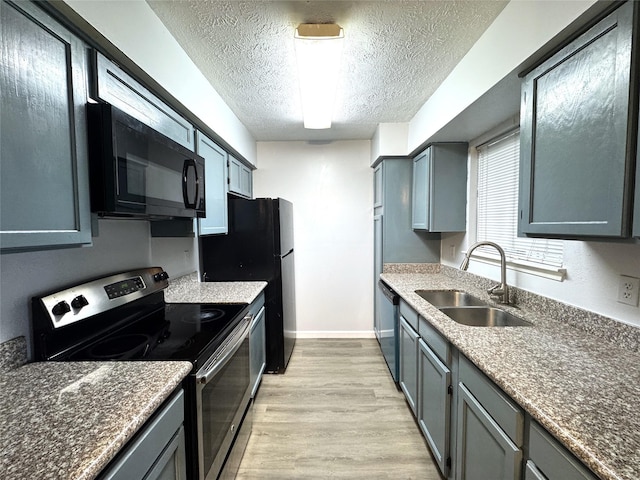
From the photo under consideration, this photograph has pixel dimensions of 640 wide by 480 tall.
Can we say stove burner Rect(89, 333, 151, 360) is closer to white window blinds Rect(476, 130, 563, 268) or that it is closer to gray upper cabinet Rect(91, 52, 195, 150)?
gray upper cabinet Rect(91, 52, 195, 150)

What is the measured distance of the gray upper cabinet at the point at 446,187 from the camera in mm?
2527

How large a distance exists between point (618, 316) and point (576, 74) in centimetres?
101

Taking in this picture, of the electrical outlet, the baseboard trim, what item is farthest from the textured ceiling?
the baseboard trim

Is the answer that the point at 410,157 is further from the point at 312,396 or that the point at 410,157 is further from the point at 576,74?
the point at 312,396

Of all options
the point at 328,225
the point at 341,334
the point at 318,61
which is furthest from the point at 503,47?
the point at 341,334

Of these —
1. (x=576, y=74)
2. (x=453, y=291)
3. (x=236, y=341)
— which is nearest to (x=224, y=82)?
(x=236, y=341)

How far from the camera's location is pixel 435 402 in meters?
1.55

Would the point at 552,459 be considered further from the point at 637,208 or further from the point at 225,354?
the point at 225,354

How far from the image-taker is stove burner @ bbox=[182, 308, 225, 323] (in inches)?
60.1

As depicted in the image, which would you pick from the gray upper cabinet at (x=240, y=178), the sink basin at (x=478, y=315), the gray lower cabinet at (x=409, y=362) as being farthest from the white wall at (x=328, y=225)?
the sink basin at (x=478, y=315)

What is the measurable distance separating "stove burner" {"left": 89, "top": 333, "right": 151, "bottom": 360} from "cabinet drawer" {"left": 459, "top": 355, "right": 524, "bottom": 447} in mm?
1339

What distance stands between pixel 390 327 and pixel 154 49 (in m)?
2.52

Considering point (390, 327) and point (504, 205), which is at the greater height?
point (504, 205)

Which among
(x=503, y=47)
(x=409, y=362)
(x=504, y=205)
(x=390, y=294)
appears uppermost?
(x=503, y=47)
